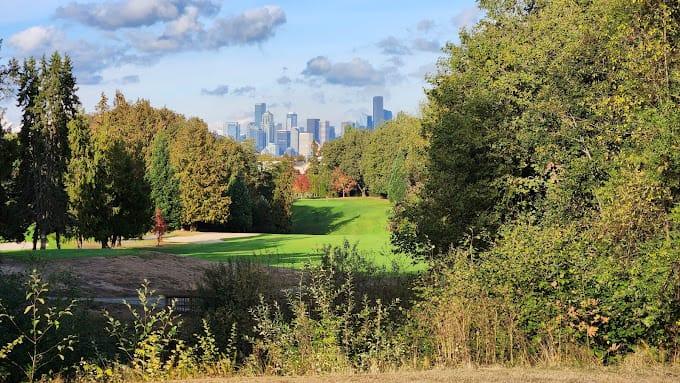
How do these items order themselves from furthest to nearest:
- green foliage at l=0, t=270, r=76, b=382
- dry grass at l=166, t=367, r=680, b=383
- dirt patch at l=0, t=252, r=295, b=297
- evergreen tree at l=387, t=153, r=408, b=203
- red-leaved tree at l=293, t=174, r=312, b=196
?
1. red-leaved tree at l=293, t=174, r=312, b=196
2. evergreen tree at l=387, t=153, r=408, b=203
3. dirt patch at l=0, t=252, r=295, b=297
4. green foliage at l=0, t=270, r=76, b=382
5. dry grass at l=166, t=367, r=680, b=383

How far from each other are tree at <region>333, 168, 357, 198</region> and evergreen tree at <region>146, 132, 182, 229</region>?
39.1m

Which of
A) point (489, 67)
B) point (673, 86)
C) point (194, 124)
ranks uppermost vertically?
point (194, 124)

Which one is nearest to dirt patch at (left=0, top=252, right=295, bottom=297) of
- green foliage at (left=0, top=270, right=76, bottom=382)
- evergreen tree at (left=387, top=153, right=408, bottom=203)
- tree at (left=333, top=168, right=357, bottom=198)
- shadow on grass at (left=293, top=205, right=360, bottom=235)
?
green foliage at (left=0, top=270, right=76, bottom=382)

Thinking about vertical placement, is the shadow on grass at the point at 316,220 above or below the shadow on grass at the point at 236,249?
above

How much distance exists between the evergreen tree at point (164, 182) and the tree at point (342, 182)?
39.1 m

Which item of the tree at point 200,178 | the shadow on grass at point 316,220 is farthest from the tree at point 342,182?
the tree at point 200,178

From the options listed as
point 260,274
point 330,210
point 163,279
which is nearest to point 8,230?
point 163,279

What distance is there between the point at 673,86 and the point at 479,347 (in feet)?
15.9

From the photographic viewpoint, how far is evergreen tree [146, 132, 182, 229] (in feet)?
169

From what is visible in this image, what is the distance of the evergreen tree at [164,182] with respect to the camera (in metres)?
51.4

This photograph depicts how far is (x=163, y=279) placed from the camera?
19.9 metres

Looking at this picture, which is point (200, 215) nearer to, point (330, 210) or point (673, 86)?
point (330, 210)

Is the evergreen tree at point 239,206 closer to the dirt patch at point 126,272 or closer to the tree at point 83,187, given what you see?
→ the tree at point 83,187

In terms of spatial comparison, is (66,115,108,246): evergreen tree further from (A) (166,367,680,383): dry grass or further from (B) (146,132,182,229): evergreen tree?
(A) (166,367,680,383): dry grass
